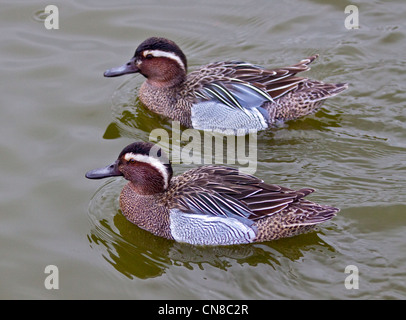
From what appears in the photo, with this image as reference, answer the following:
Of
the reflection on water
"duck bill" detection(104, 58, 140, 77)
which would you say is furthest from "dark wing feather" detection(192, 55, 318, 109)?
the reflection on water

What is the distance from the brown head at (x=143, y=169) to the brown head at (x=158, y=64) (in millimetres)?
2474

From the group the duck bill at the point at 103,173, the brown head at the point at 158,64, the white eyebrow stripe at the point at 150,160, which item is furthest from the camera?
the brown head at the point at 158,64

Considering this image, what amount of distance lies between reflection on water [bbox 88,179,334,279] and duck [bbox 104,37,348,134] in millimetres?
2477

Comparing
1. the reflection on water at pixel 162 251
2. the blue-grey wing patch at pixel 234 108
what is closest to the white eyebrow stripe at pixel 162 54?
the blue-grey wing patch at pixel 234 108

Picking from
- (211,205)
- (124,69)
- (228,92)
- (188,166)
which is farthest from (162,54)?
(211,205)

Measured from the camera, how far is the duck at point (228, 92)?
10.6 meters

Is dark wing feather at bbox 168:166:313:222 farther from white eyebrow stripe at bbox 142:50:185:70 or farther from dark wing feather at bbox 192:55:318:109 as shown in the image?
white eyebrow stripe at bbox 142:50:185:70

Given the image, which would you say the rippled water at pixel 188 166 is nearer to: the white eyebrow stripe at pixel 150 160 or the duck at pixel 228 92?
the duck at pixel 228 92

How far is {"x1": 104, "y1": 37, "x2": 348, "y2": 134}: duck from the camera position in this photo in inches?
419

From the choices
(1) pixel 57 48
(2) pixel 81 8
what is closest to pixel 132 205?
(1) pixel 57 48

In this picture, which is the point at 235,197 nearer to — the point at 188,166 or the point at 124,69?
the point at 188,166

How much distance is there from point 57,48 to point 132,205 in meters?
4.38

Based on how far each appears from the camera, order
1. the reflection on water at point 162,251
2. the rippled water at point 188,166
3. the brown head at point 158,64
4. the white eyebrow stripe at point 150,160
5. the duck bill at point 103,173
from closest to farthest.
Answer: the rippled water at point 188,166
the reflection on water at point 162,251
the white eyebrow stripe at point 150,160
the duck bill at point 103,173
the brown head at point 158,64

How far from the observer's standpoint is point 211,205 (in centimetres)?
845
